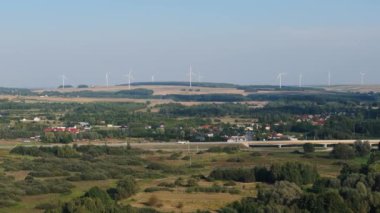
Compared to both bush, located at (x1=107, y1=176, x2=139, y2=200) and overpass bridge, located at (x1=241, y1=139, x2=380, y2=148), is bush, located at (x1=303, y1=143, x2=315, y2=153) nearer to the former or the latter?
overpass bridge, located at (x1=241, y1=139, x2=380, y2=148)

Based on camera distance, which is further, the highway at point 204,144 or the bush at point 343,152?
the highway at point 204,144

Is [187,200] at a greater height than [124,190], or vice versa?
[124,190]

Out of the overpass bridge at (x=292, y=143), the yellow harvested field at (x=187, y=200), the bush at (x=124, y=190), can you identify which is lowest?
the overpass bridge at (x=292, y=143)

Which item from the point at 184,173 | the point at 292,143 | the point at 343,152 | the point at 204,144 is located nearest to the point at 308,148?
the point at 343,152

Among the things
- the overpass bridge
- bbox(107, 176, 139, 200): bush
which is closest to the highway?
the overpass bridge

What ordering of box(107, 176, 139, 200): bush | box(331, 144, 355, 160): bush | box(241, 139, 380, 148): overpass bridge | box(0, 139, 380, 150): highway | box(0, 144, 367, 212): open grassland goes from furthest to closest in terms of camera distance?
box(241, 139, 380, 148): overpass bridge
box(0, 139, 380, 150): highway
box(331, 144, 355, 160): bush
box(107, 176, 139, 200): bush
box(0, 144, 367, 212): open grassland

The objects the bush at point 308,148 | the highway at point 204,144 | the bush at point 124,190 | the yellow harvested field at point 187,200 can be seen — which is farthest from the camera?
the highway at point 204,144

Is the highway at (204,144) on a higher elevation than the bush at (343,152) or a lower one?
lower

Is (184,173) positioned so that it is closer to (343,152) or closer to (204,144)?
(343,152)

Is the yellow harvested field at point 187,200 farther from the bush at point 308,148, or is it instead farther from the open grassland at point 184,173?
the bush at point 308,148

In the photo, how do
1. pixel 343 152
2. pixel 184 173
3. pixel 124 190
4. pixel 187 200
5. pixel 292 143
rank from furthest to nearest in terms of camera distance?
1. pixel 292 143
2. pixel 343 152
3. pixel 184 173
4. pixel 124 190
5. pixel 187 200

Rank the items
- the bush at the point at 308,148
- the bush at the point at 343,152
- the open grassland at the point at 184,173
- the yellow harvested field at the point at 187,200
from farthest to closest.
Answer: the bush at the point at 308,148 → the bush at the point at 343,152 → the open grassland at the point at 184,173 → the yellow harvested field at the point at 187,200

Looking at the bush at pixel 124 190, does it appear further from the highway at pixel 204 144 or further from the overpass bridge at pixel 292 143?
the overpass bridge at pixel 292 143

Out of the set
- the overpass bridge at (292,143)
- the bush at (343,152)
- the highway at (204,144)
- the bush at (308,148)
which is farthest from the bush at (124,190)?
the overpass bridge at (292,143)
